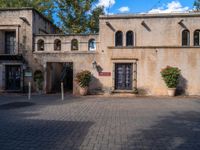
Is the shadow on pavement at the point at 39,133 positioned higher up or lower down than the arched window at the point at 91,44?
lower down

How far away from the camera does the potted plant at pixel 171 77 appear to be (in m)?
18.4

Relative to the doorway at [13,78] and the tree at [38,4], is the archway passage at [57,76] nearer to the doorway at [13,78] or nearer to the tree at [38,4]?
the doorway at [13,78]

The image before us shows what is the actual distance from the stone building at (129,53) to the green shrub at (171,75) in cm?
68

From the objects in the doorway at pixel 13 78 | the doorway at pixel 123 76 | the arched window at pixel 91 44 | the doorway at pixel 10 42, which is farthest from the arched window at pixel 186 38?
the doorway at pixel 10 42

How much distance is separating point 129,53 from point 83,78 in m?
3.94

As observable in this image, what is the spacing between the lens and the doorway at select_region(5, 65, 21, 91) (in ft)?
68.4

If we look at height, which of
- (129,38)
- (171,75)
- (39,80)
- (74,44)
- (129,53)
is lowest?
(39,80)

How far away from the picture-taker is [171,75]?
18406 mm

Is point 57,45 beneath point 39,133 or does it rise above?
above

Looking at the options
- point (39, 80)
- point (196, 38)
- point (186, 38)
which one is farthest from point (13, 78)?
point (196, 38)

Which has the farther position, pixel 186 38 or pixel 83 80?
pixel 186 38

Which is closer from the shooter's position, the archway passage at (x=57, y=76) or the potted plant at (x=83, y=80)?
the potted plant at (x=83, y=80)

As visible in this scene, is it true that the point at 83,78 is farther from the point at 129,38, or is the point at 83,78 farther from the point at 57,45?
the point at 129,38

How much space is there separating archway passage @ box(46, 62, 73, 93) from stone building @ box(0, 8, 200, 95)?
900 millimetres
